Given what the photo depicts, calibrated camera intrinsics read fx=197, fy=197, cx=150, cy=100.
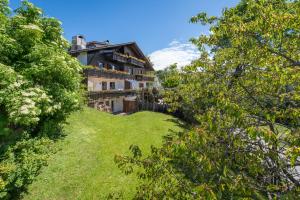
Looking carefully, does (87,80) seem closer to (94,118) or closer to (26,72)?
(94,118)

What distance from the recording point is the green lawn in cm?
824

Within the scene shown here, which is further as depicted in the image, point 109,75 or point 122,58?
point 122,58

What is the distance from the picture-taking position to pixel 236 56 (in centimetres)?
561

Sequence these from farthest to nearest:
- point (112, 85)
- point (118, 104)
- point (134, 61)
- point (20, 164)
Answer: point (134, 61) → point (118, 104) → point (112, 85) → point (20, 164)

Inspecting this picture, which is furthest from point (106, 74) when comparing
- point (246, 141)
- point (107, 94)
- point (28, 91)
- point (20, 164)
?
point (246, 141)

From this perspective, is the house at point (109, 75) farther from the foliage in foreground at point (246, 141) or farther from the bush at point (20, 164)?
the foliage in foreground at point (246, 141)

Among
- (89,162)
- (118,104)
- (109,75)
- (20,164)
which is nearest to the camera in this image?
(20,164)

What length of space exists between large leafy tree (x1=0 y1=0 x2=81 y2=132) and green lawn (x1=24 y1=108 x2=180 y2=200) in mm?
2183

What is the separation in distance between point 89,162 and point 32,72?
17.6 feet

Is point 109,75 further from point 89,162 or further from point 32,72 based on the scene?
point 32,72

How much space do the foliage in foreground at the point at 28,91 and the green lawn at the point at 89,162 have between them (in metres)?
1.17

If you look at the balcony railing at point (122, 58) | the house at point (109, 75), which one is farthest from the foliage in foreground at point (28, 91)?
the balcony railing at point (122, 58)

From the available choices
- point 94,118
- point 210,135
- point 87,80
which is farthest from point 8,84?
point 87,80

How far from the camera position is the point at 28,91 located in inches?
327
